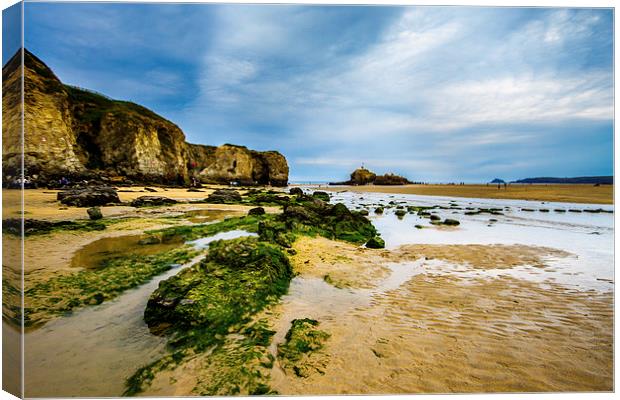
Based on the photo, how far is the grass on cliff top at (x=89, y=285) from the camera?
144 inches

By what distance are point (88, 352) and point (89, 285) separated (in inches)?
82.9

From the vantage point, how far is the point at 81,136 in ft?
103

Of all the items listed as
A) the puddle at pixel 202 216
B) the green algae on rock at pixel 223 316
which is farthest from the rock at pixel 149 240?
the green algae on rock at pixel 223 316

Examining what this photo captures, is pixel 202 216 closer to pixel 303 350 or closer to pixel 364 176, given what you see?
pixel 303 350

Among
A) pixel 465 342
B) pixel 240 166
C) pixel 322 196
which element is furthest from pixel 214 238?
pixel 240 166

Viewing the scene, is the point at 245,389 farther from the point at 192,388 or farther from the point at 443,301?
the point at 443,301

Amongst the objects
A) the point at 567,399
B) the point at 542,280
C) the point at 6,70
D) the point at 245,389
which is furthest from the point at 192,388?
the point at 542,280

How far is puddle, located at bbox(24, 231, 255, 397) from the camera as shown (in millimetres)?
2488

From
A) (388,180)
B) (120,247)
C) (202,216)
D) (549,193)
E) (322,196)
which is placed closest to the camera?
(120,247)

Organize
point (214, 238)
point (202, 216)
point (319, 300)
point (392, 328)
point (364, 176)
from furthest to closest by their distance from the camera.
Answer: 1. point (364, 176)
2. point (202, 216)
3. point (214, 238)
4. point (319, 300)
5. point (392, 328)

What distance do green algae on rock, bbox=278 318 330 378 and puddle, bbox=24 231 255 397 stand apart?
1.34m

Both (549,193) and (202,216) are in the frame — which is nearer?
(202,216)

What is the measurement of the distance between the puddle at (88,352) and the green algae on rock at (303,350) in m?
1.34

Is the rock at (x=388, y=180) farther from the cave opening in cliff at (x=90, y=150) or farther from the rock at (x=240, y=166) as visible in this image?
the cave opening in cliff at (x=90, y=150)
